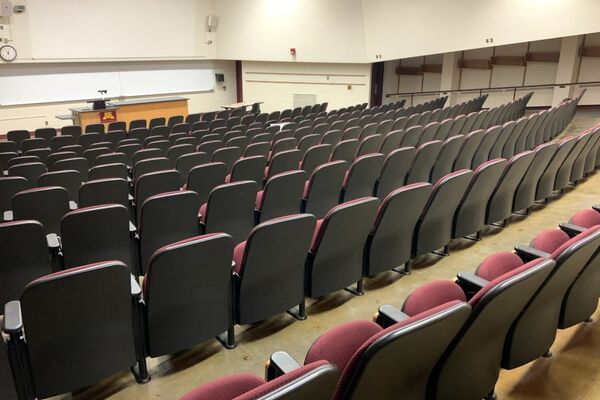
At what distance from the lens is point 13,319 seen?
5.61ft

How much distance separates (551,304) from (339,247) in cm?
111

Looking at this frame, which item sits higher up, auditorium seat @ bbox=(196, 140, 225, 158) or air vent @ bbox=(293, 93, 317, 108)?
air vent @ bbox=(293, 93, 317, 108)

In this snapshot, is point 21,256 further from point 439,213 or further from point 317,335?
point 439,213

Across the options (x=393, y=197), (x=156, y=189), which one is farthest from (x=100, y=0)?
(x=393, y=197)

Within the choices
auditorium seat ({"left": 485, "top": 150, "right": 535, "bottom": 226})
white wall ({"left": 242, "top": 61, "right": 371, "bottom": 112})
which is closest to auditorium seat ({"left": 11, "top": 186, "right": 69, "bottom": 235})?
auditorium seat ({"left": 485, "top": 150, "right": 535, "bottom": 226})

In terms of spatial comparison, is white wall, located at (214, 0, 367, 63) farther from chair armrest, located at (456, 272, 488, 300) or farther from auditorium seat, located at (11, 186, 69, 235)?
chair armrest, located at (456, 272, 488, 300)

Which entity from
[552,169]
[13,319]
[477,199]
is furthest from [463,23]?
[13,319]

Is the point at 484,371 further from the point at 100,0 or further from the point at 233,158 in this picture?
the point at 100,0

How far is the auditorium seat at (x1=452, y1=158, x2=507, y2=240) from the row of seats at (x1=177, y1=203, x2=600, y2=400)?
43.4 inches

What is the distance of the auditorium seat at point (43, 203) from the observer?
127 inches

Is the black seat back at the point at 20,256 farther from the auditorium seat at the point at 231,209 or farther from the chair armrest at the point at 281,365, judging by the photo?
the chair armrest at the point at 281,365

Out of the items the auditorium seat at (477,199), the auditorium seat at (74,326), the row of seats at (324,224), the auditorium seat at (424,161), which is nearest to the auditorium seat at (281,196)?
the row of seats at (324,224)

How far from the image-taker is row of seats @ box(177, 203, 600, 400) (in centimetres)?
118

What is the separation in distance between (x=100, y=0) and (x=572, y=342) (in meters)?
14.4
